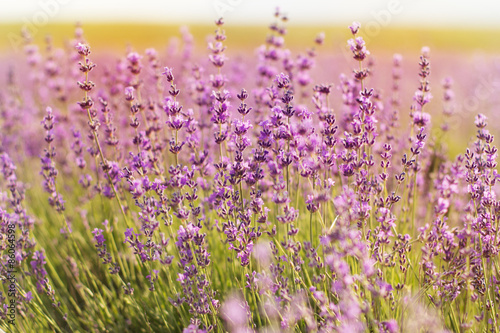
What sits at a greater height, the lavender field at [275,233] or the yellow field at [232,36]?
the yellow field at [232,36]

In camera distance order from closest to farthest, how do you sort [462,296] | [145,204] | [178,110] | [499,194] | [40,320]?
[145,204]
[178,110]
[462,296]
[40,320]
[499,194]

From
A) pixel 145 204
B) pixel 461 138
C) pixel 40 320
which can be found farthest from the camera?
pixel 461 138

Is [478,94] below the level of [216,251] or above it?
above

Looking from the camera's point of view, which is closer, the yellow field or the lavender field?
the lavender field

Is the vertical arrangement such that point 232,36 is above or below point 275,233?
above

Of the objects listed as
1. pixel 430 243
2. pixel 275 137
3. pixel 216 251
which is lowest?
pixel 430 243

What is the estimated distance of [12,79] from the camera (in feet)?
16.8

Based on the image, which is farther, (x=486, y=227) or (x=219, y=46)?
(x=219, y=46)

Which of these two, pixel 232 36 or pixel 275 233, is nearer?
pixel 275 233

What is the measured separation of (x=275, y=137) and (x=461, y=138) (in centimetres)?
772

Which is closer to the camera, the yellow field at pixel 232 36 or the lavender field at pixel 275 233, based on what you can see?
the lavender field at pixel 275 233

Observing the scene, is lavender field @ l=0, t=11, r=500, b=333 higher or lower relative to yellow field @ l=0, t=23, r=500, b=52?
lower

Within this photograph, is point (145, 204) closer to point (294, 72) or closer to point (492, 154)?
point (492, 154)

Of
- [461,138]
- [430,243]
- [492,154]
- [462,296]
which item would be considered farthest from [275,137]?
[461,138]
